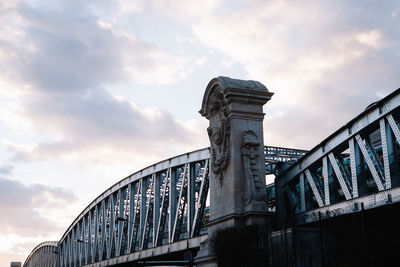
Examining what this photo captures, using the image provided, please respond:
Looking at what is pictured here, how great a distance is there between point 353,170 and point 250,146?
5.43 metres

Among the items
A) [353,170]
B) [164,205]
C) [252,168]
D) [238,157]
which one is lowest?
[353,170]

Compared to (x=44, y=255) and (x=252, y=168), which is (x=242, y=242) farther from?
(x=44, y=255)

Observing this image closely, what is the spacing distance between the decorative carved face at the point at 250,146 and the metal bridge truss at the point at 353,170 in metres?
3.57

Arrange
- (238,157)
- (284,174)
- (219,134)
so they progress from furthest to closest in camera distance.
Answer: (284,174) → (219,134) → (238,157)

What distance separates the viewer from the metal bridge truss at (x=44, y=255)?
132 metres

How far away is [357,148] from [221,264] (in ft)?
29.4

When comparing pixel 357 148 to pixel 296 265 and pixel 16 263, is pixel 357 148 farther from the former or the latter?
pixel 16 263

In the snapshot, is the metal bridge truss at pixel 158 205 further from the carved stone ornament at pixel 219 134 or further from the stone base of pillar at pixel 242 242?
the stone base of pillar at pixel 242 242

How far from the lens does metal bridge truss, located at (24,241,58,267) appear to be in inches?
5212

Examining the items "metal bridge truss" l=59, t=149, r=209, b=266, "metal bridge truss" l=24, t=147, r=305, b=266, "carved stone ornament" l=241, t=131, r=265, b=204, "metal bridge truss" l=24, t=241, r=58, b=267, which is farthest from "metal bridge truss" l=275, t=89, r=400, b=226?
"metal bridge truss" l=24, t=241, r=58, b=267

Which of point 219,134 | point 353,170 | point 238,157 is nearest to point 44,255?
point 219,134

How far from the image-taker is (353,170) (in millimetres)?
27250

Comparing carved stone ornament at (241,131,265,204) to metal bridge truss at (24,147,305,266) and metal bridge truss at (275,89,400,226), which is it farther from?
metal bridge truss at (24,147,305,266)

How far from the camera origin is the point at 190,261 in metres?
25.4
